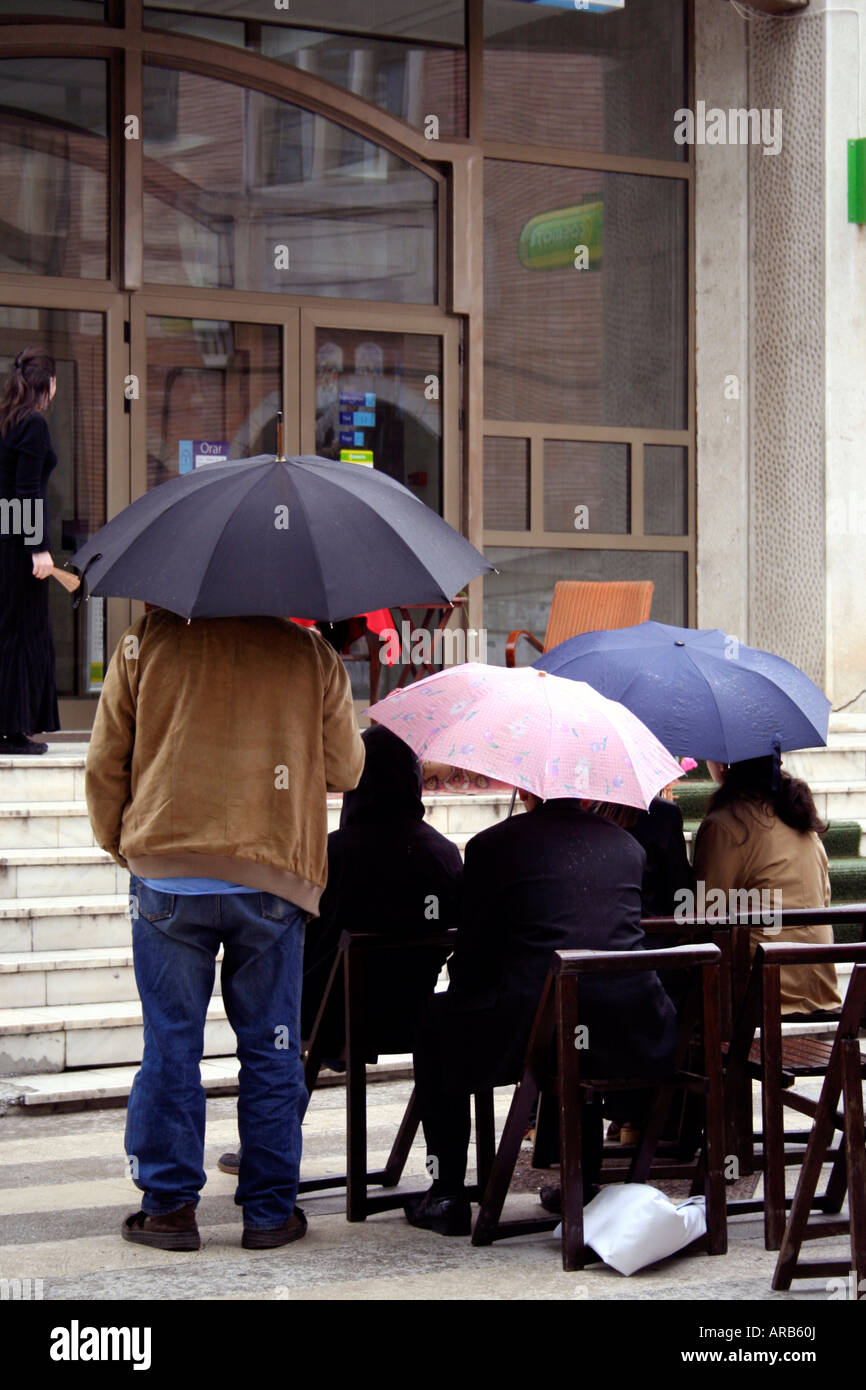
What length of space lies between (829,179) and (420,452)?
325cm

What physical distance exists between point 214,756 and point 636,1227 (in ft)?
5.25

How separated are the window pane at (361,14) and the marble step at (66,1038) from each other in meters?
6.79

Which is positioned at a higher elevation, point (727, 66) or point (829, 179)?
point (727, 66)

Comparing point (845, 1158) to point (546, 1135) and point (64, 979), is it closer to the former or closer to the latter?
point (546, 1135)

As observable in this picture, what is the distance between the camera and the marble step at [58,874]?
795 cm

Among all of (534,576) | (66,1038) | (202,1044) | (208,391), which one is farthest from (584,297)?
(202,1044)

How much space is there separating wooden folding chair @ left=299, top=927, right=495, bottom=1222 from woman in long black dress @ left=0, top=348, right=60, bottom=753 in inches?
165

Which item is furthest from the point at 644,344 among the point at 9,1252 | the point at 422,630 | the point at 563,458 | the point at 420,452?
the point at 9,1252

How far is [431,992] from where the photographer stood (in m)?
5.18

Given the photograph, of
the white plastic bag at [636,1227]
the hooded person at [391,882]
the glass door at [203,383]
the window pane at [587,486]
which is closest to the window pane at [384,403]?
the glass door at [203,383]

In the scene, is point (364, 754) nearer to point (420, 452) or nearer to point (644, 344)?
point (420, 452)

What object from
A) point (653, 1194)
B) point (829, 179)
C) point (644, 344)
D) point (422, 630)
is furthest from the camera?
point (644, 344)

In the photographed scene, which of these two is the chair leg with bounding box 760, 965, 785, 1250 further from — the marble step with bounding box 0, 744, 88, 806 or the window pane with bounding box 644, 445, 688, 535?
the window pane with bounding box 644, 445, 688, 535

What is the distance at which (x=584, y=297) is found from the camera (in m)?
12.4
